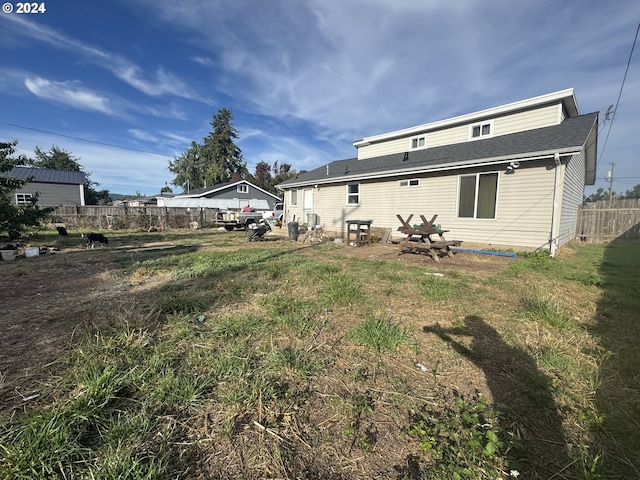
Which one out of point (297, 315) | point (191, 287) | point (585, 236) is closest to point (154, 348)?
point (297, 315)

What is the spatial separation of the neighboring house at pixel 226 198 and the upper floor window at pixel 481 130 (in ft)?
78.6

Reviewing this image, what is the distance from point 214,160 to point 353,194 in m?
38.3

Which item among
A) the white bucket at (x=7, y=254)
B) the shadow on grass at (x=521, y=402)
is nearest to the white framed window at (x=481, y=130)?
the shadow on grass at (x=521, y=402)

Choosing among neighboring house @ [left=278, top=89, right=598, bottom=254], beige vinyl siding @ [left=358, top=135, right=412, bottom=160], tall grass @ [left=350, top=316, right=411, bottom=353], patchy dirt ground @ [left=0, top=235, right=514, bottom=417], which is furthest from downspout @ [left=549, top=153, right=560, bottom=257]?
tall grass @ [left=350, top=316, right=411, bottom=353]

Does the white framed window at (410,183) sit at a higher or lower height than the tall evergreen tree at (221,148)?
lower

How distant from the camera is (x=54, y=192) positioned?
2381 centimetres

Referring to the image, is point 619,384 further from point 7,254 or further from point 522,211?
point 7,254

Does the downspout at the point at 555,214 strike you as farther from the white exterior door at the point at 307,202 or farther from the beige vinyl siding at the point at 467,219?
the white exterior door at the point at 307,202

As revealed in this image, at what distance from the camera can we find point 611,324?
3197 millimetres

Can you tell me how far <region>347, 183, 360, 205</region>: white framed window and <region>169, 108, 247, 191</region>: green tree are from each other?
33546mm

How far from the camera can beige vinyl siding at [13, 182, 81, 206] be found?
23016 millimetres

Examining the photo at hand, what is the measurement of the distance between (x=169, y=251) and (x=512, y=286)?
9355mm

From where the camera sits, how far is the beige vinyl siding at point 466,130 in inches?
372

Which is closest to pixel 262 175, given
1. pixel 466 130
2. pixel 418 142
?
pixel 418 142
